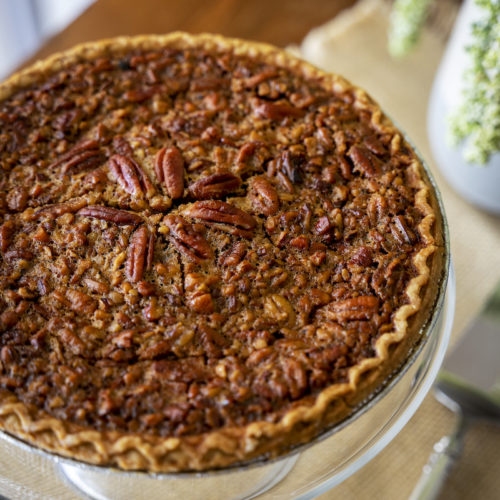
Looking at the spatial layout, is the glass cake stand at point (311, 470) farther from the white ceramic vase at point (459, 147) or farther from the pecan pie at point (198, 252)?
the white ceramic vase at point (459, 147)

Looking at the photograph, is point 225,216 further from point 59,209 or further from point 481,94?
point 481,94

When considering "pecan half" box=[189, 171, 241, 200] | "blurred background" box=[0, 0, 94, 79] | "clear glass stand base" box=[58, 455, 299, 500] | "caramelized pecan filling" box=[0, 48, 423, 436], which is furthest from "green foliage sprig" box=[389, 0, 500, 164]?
"blurred background" box=[0, 0, 94, 79]

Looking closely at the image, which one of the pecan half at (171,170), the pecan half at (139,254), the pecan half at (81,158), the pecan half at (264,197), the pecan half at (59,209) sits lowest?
the pecan half at (264,197)

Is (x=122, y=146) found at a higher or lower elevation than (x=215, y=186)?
higher

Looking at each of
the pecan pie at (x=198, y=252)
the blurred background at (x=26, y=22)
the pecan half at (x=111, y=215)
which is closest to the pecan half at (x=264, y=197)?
the pecan pie at (x=198, y=252)

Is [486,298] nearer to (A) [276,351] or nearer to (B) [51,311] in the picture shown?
(A) [276,351]

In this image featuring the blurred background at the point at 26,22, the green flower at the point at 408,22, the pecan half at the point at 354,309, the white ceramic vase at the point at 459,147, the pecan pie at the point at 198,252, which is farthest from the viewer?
the blurred background at the point at 26,22

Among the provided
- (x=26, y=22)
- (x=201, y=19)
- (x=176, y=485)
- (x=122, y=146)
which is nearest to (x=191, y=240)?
(x=122, y=146)

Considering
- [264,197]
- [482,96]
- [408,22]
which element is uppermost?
[264,197]

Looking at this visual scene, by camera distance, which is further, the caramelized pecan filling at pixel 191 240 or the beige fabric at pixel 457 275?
the beige fabric at pixel 457 275
